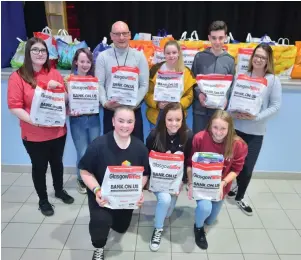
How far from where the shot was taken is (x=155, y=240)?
2148mm

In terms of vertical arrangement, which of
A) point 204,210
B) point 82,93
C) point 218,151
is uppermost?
point 82,93

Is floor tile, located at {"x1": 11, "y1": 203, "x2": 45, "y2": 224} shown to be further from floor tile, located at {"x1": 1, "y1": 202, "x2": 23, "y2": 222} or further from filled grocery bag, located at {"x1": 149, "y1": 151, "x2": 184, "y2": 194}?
filled grocery bag, located at {"x1": 149, "y1": 151, "x2": 184, "y2": 194}

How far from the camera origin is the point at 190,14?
4.36 m

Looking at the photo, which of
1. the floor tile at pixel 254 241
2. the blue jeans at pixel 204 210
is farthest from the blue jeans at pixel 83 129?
the floor tile at pixel 254 241

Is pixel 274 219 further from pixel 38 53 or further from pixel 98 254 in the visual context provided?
pixel 38 53

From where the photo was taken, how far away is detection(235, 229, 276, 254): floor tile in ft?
7.02

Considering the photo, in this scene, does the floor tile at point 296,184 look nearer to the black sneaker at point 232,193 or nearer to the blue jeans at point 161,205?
the black sneaker at point 232,193

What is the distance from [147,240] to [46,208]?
86 cm

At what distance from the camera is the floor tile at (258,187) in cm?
293

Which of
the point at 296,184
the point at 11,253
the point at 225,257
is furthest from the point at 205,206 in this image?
the point at 296,184

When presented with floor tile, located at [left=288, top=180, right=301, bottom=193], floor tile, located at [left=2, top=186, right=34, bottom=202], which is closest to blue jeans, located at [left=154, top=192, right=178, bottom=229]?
floor tile, located at [left=2, top=186, right=34, bottom=202]

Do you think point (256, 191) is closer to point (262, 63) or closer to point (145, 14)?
point (262, 63)

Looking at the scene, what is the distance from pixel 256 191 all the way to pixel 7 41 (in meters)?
2.87

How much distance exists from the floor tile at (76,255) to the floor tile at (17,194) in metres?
0.84
